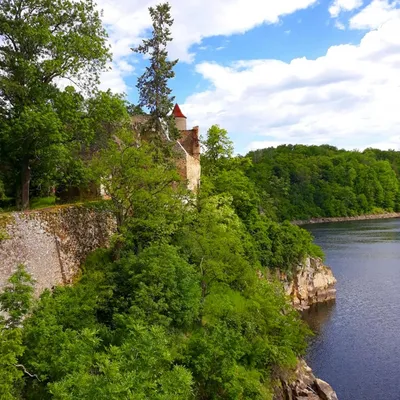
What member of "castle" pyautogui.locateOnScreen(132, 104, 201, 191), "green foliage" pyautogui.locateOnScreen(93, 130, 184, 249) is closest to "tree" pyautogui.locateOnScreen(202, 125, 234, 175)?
"castle" pyautogui.locateOnScreen(132, 104, 201, 191)

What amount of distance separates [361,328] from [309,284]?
7.51 metres

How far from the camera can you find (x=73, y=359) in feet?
37.5

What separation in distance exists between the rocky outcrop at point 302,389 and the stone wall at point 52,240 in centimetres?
953

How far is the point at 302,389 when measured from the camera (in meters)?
19.0

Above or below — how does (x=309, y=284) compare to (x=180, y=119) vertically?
below

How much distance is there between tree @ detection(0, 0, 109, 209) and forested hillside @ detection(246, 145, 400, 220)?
66.9 meters

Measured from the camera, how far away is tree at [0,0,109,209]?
1644cm

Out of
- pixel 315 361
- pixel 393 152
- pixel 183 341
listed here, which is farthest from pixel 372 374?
pixel 393 152

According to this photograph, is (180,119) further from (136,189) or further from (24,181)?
(24,181)

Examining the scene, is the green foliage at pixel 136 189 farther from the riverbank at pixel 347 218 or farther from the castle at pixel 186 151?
the riverbank at pixel 347 218

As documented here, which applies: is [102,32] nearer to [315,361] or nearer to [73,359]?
[73,359]

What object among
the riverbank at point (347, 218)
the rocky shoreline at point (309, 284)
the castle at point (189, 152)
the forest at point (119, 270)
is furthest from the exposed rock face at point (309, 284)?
the riverbank at point (347, 218)

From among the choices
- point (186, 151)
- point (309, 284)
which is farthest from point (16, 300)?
point (309, 284)

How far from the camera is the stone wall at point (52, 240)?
45.3 feet
